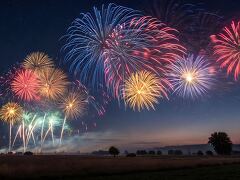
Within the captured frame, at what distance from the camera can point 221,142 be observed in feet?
452

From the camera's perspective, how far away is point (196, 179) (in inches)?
1406

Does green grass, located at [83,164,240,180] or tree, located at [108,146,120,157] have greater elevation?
tree, located at [108,146,120,157]

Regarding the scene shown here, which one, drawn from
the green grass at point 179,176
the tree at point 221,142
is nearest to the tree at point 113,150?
the tree at point 221,142

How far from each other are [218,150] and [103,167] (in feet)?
330

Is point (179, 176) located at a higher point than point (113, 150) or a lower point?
lower

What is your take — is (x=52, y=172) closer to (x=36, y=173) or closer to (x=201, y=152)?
(x=36, y=173)

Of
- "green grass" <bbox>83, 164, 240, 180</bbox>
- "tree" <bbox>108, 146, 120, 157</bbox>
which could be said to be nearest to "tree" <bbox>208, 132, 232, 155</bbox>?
"tree" <bbox>108, 146, 120, 157</bbox>

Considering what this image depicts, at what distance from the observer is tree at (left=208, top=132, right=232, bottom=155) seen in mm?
137575

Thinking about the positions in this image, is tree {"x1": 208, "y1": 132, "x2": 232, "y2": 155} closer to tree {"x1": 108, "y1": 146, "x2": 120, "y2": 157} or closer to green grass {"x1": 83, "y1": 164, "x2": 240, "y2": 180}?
tree {"x1": 108, "y1": 146, "x2": 120, "y2": 157}

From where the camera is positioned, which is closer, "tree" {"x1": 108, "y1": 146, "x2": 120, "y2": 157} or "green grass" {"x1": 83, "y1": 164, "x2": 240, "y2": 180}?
"green grass" {"x1": 83, "y1": 164, "x2": 240, "y2": 180}

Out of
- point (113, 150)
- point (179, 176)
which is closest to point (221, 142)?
point (113, 150)

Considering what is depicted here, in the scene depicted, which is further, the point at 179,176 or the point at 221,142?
the point at 221,142

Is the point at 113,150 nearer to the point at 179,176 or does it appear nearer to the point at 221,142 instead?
the point at 221,142

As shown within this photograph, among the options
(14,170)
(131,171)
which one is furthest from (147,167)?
(14,170)
